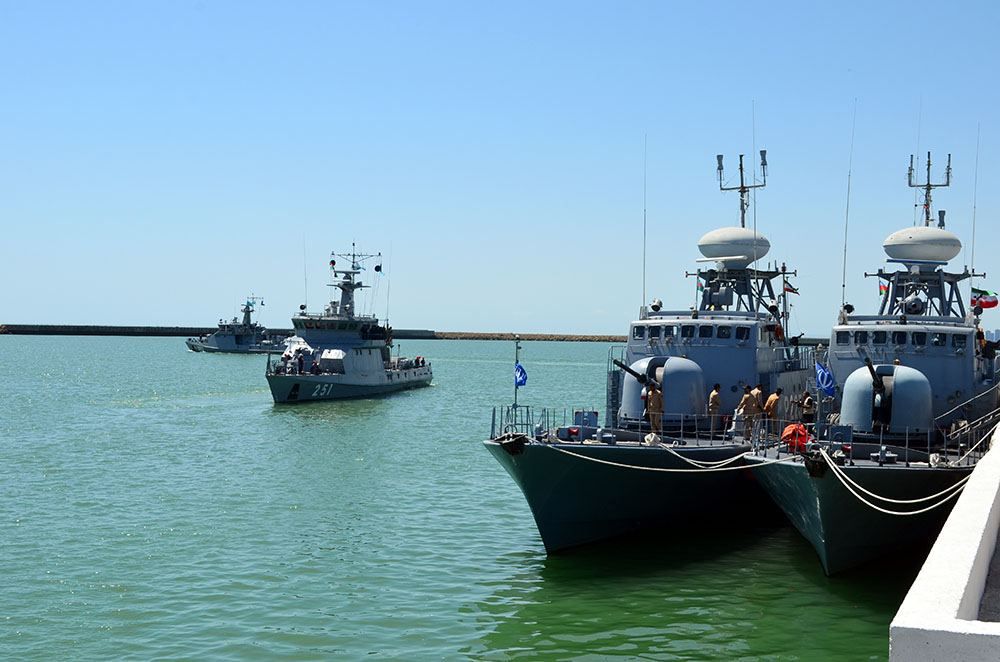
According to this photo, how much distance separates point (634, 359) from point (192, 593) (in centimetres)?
1202

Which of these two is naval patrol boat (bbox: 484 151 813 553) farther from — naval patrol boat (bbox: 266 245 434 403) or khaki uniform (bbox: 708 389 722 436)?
naval patrol boat (bbox: 266 245 434 403)

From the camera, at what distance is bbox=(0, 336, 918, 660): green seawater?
14.2m

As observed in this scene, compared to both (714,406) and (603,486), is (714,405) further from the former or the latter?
(603,486)

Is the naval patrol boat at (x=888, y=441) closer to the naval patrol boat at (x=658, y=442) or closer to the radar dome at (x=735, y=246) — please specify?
the naval patrol boat at (x=658, y=442)

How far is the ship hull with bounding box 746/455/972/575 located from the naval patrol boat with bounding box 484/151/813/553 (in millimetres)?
1307

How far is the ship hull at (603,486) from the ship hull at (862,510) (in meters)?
2.31

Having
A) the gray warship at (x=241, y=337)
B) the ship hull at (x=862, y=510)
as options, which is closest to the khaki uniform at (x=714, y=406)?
the ship hull at (x=862, y=510)

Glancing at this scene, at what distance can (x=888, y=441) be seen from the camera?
18.9m

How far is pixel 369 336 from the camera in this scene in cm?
6109

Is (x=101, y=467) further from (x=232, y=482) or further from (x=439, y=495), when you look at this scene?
(x=439, y=495)

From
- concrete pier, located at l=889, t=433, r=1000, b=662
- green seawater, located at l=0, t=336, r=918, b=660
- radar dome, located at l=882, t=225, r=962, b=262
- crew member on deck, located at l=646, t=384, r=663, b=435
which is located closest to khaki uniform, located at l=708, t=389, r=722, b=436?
crew member on deck, located at l=646, t=384, r=663, b=435

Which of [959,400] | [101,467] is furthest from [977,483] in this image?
[101,467]

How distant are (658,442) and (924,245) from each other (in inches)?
445

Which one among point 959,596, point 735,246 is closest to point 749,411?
point 735,246
